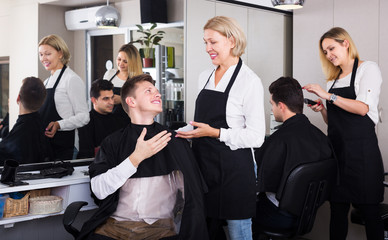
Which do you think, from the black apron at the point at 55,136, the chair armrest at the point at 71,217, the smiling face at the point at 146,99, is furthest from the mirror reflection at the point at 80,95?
the smiling face at the point at 146,99

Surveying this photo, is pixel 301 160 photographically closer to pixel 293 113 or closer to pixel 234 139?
pixel 293 113

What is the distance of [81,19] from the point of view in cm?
271

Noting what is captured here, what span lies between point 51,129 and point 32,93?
232 mm

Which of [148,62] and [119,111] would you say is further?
[148,62]

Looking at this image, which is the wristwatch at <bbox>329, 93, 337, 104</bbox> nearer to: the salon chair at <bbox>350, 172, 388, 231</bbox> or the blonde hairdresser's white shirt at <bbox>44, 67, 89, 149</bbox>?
the salon chair at <bbox>350, 172, 388, 231</bbox>

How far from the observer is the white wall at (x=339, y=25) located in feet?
11.0

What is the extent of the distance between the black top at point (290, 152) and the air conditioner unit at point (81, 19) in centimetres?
130

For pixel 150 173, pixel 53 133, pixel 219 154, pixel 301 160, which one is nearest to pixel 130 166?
pixel 150 173

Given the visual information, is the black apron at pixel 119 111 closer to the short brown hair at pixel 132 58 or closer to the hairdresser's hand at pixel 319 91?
the short brown hair at pixel 132 58

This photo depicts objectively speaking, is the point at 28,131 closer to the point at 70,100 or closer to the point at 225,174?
the point at 70,100

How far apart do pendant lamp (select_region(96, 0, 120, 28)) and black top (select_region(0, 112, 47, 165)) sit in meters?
0.69

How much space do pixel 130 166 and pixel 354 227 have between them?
2316 mm

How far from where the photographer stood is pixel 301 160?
8.40ft

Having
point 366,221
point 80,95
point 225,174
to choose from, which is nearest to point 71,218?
point 225,174
